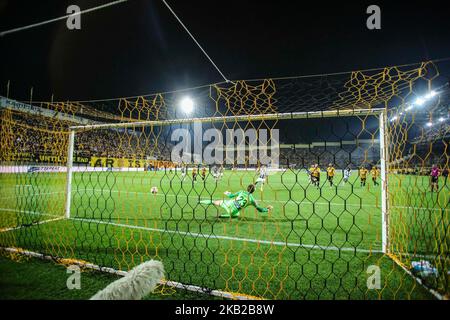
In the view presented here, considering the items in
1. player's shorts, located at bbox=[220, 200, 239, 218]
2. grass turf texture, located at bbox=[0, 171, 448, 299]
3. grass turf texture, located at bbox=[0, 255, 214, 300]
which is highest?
player's shorts, located at bbox=[220, 200, 239, 218]

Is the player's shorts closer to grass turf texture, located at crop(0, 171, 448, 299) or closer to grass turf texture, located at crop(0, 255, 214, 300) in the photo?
grass turf texture, located at crop(0, 171, 448, 299)

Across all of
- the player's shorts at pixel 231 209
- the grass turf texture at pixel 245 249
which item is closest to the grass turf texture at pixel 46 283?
the grass turf texture at pixel 245 249

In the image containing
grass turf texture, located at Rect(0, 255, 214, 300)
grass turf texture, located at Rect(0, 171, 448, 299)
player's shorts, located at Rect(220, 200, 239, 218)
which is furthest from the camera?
player's shorts, located at Rect(220, 200, 239, 218)

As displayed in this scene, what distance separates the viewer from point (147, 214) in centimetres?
545

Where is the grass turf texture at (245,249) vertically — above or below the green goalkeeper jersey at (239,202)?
below

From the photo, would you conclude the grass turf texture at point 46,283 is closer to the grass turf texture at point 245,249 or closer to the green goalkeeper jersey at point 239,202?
the grass turf texture at point 245,249

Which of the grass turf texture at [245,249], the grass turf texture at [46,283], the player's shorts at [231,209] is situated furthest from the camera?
the player's shorts at [231,209]

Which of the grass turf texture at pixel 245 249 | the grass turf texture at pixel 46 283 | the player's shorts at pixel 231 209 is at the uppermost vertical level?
the player's shorts at pixel 231 209

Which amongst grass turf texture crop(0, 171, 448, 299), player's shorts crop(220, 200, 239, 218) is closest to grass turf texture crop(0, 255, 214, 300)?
grass turf texture crop(0, 171, 448, 299)

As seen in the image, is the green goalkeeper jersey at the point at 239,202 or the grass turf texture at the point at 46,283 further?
the green goalkeeper jersey at the point at 239,202

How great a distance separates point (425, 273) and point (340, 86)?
94.6 inches

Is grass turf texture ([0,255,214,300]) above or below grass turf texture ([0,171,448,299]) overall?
below
